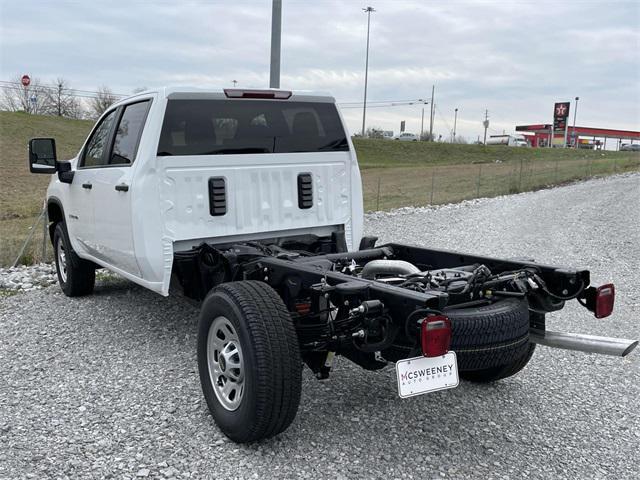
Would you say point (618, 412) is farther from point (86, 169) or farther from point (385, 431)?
point (86, 169)

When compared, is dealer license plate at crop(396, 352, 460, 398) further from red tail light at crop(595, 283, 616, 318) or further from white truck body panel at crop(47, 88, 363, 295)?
white truck body panel at crop(47, 88, 363, 295)

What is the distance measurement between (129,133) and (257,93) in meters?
1.12

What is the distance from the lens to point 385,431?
379 cm

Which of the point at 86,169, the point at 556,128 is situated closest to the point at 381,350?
the point at 86,169

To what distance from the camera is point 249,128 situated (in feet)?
16.9

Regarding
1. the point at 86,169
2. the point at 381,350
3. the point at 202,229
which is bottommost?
the point at 381,350

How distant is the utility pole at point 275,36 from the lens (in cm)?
1034

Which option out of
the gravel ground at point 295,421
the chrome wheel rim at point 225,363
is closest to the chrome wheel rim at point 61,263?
the gravel ground at point 295,421

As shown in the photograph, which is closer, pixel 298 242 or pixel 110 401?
pixel 110 401

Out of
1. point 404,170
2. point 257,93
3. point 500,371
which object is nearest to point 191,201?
point 257,93

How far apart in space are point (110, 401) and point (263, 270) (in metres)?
1.35

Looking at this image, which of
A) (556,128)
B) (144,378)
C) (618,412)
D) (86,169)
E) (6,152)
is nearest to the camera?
(618,412)

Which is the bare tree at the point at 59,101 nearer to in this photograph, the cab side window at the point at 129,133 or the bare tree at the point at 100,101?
the bare tree at the point at 100,101

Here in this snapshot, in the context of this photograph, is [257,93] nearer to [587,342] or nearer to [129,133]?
[129,133]
